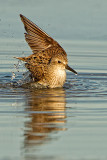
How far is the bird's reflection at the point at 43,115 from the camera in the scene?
21.3 feet

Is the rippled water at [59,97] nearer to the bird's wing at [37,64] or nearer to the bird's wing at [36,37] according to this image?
the bird's wing at [37,64]

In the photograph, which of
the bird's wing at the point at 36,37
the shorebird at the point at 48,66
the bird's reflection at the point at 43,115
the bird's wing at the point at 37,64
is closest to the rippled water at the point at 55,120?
the bird's reflection at the point at 43,115

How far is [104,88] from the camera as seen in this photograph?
10664mm

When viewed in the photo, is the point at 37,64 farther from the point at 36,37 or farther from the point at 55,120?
the point at 55,120

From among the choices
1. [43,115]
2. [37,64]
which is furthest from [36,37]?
[43,115]

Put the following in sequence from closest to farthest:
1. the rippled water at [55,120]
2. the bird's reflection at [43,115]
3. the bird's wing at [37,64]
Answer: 1. the rippled water at [55,120]
2. the bird's reflection at [43,115]
3. the bird's wing at [37,64]

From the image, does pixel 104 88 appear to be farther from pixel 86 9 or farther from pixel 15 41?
pixel 86 9

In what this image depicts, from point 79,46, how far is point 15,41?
214 centimetres

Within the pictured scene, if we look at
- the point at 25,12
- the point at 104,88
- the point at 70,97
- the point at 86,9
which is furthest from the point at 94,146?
the point at 86,9

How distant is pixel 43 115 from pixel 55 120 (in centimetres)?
40

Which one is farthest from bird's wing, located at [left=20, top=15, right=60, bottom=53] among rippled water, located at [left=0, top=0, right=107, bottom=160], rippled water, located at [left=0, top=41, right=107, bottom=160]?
rippled water, located at [left=0, top=41, right=107, bottom=160]

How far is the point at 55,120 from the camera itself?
7422mm

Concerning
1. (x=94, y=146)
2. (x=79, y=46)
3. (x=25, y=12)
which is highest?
(x=25, y=12)

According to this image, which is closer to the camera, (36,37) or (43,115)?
(43,115)
